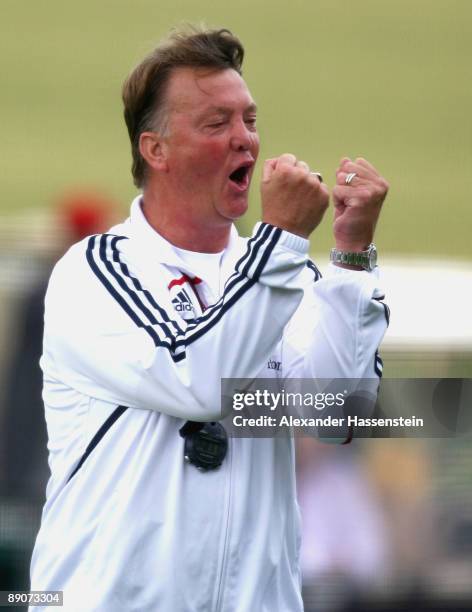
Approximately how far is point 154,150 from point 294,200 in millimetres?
394

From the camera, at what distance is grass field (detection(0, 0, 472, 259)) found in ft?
23.0

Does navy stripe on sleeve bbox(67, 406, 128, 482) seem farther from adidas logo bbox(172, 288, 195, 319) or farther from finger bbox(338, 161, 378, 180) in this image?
finger bbox(338, 161, 378, 180)

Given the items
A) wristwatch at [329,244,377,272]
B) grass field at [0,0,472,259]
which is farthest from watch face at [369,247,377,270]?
grass field at [0,0,472,259]

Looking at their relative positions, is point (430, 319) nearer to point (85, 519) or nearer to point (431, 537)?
point (431, 537)

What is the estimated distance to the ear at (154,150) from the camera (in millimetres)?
2151

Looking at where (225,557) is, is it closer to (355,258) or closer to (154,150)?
(355,258)

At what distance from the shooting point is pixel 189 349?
5.98 feet

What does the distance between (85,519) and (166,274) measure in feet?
1.40

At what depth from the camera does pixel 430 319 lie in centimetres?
371

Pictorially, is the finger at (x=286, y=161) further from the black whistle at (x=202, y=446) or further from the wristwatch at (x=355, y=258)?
the black whistle at (x=202, y=446)

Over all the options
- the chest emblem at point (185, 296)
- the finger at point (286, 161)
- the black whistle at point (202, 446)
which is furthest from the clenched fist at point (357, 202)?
the black whistle at point (202, 446)

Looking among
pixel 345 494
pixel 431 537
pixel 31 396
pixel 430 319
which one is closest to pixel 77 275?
pixel 31 396

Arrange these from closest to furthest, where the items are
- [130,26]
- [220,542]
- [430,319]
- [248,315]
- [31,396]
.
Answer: [248,315]
[220,542]
[31,396]
[430,319]
[130,26]

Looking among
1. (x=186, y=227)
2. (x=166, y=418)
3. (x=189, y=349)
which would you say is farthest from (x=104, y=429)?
(x=186, y=227)
